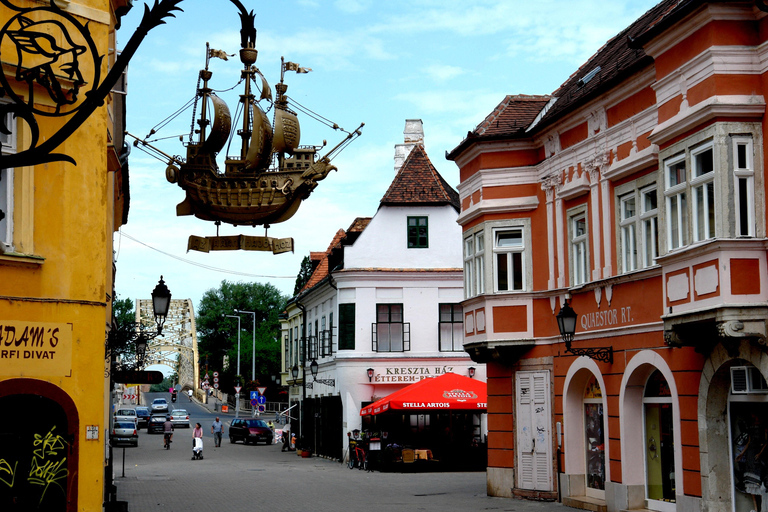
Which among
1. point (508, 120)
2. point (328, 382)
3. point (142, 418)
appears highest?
point (508, 120)

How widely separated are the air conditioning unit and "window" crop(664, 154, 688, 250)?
214 centimetres

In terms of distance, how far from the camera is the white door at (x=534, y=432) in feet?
74.0

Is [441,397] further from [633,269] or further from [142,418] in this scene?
[142,418]

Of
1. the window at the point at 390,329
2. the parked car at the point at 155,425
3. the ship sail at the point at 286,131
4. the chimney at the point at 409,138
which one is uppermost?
the chimney at the point at 409,138

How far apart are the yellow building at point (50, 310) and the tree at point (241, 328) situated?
104421mm

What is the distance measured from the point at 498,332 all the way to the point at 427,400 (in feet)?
33.2

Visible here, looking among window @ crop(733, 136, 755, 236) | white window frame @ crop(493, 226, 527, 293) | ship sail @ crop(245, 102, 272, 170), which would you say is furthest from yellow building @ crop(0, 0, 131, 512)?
white window frame @ crop(493, 226, 527, 293)

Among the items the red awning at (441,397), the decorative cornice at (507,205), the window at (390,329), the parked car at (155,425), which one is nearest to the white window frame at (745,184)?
the decorative cornice at (507,205)

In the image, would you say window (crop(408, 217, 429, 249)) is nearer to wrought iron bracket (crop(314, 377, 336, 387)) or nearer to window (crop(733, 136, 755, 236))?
wrought iron bracket (crop(314, 377, 336, 387))

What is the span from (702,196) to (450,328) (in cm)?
2609

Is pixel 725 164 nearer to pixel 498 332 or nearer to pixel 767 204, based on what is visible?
pixel 767 204

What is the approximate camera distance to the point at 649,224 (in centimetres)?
1861

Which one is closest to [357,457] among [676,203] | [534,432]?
[534,432]

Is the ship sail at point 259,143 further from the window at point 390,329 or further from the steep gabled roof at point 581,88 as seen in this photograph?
the window at point 390,329
